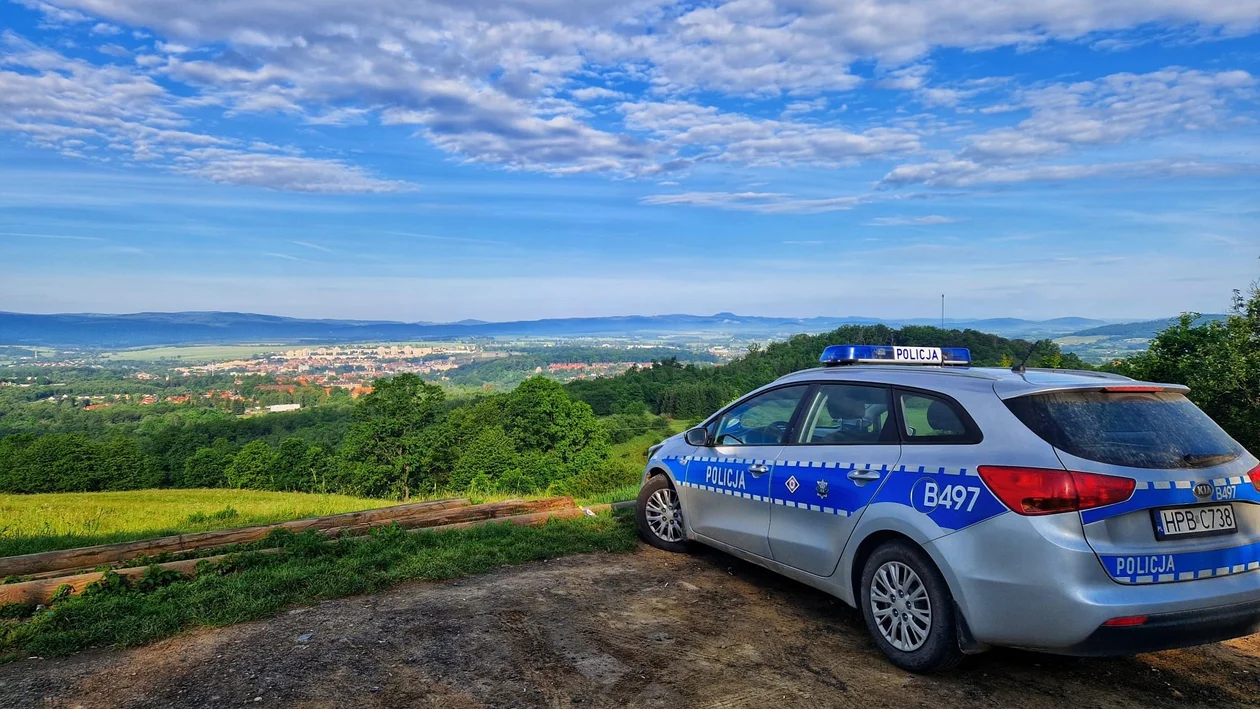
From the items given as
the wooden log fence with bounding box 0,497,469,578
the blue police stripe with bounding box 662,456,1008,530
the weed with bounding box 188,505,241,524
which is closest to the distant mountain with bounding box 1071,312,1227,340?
the blue police stripe with bounding box 662,456,1008,530

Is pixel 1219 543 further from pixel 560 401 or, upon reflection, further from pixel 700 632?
pixel 560 401

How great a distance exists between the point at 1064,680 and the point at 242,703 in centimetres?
432

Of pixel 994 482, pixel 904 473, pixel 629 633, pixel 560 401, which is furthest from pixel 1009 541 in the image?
pixel 560 401

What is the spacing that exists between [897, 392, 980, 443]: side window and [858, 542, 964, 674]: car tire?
0.64 m

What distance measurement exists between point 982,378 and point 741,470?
1.99 meters

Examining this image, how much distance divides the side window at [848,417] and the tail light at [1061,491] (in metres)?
0.87

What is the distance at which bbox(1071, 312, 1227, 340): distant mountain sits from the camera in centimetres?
1414

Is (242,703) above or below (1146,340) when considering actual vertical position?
below

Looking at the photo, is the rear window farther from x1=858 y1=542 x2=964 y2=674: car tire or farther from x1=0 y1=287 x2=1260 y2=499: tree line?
x1=0 y1=287 x2=1260 y2=499: tree line

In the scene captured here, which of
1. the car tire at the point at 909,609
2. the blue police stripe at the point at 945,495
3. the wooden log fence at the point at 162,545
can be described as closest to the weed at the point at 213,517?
the wooden log fence at the point at 162,545

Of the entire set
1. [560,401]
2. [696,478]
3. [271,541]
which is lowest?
[560,401]

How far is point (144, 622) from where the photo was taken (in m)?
4.51

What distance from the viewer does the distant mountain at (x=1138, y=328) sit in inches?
557

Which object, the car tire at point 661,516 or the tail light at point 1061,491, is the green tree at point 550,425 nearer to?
the car tire at point 661,516
